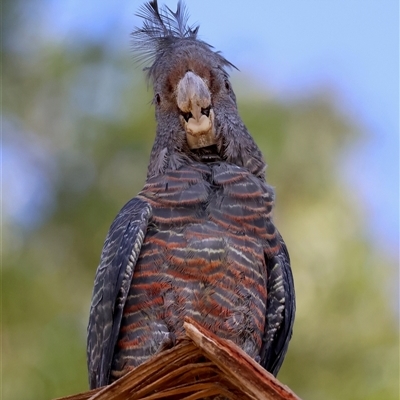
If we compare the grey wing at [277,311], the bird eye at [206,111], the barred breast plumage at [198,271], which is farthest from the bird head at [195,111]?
the grey wing at [277,311]

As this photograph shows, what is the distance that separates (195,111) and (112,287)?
1464mm

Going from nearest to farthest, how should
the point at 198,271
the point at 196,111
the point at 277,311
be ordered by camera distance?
the point at 198,271
the point at 277,311
the point at 196,111

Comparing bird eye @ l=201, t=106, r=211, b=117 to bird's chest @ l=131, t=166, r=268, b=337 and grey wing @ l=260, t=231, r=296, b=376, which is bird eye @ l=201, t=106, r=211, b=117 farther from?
grey wing @ l=260, t=231, r=296, b=376

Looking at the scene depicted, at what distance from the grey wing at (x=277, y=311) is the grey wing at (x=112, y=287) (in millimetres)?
958

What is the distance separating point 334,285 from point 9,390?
4.40 m

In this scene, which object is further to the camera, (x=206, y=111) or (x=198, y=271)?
(x=206, y=111)

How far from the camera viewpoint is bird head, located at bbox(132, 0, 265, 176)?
505 cm

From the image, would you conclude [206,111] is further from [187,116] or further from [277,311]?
[277,311]

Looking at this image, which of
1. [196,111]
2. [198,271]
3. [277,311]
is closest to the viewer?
[198,271]

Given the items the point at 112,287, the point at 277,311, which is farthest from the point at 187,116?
the point at 277,311

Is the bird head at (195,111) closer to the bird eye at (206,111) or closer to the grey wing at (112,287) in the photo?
the bird eye at (206,111)

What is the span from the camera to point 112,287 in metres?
4.40

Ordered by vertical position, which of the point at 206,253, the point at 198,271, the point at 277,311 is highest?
the point at 206,253

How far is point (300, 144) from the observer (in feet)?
34.3
